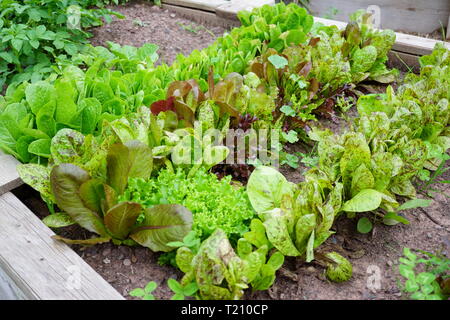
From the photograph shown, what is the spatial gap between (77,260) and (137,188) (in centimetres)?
34

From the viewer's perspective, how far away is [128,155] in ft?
5.11

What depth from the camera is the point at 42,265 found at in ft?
4.71

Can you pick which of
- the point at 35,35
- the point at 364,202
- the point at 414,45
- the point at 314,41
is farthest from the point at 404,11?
the point at 35,35

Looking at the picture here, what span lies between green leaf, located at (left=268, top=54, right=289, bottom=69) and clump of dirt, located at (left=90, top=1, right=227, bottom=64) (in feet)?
4.05

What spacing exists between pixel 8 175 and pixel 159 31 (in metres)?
2.43

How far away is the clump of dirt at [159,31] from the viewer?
354 cm

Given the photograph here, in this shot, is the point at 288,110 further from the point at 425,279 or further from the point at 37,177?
the point at 37,177

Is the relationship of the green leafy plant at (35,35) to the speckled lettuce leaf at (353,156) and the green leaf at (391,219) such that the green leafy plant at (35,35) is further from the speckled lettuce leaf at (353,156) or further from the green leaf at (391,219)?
the green leaf at (391,219)

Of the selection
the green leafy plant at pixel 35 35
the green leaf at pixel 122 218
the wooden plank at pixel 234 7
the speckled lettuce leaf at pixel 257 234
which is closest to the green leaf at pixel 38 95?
the green leaf at pixel 122 218

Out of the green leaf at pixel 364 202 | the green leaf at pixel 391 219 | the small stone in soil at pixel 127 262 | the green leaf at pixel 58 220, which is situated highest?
the green leaf at pixel 364 202

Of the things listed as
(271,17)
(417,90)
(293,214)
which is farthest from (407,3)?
(293,214)

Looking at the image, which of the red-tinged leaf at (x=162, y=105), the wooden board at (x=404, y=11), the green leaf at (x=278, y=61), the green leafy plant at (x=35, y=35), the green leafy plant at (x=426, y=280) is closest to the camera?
the green leafy plant at (x=426, y=280)

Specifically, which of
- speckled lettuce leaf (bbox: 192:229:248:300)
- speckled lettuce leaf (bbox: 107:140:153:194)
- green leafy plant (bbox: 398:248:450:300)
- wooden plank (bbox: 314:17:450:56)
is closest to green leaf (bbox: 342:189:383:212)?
green leafy plant (bbox: 398:248:450:300)

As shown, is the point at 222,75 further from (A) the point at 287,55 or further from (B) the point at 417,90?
(B) the point at 417,90
